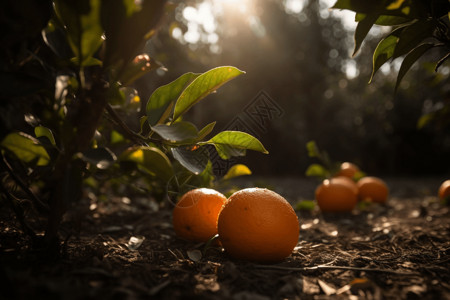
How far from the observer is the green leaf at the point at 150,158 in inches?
37.5

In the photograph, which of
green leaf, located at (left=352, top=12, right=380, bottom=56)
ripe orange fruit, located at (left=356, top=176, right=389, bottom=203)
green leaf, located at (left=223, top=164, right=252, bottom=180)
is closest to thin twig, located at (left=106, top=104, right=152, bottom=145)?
green leaf, located at (left=223, top=164, right=252, bottom=180)

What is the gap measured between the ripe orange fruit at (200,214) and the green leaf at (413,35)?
1.16 m

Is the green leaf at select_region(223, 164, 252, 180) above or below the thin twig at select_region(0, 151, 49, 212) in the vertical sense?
above

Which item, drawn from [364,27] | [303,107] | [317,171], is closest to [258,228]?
[364,27]

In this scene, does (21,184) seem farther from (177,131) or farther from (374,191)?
(374,191)

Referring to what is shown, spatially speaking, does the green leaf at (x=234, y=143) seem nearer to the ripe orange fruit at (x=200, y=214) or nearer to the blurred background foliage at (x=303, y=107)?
the ripe orange fruit at (x=200, y=214)

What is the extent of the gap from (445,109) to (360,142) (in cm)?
907

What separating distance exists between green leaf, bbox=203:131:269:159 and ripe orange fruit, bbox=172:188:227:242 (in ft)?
1.45

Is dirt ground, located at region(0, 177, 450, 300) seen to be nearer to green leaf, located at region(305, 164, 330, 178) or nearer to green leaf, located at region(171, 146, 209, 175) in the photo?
green leaf, located at region(171, 146, 209, 175)

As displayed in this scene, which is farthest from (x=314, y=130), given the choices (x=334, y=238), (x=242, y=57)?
(x=334, y=238)

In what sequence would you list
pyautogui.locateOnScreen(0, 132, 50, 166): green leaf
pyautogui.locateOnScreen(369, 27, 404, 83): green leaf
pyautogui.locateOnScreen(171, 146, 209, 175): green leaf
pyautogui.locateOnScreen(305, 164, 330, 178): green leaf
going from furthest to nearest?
pyautogui.locateOnScreen(305, 164, 330, 178): green leaf, pyautogui.locateOnScreen(369, 27, 404, 83): green leaf, pyautogui.locateOnScreen(171, 146, 209, 175): green leaf, pyautogui.locateOnScreen(0, 132, 50, 166): green leaf

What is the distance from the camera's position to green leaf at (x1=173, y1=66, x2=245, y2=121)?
48.1 inches

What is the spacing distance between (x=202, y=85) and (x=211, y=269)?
812mm

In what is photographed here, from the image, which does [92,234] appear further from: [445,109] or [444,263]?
[445,109]
